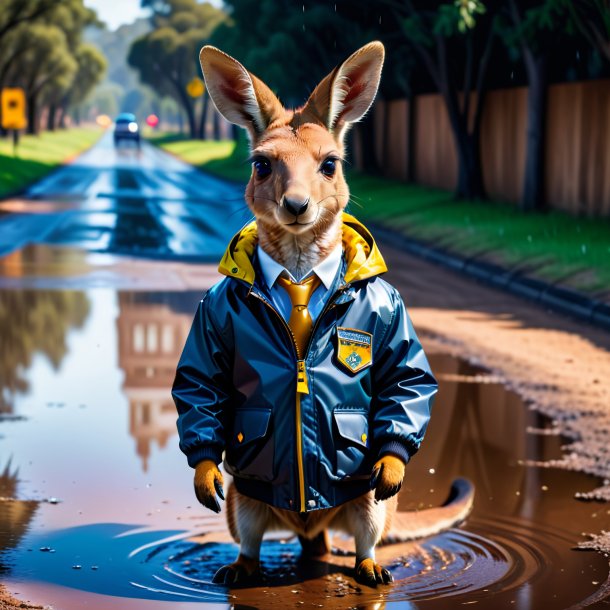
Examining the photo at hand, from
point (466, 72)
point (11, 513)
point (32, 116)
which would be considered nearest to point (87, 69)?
point (32, 116)

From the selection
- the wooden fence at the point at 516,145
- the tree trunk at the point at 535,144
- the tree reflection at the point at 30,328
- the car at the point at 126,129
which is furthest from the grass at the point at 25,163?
the tree reflection at the point at 30,328

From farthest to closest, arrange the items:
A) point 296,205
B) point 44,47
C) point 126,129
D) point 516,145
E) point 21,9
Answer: point 126,129, point 44,47, point 21,9, point 516,145, point 296,205

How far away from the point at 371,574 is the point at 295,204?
1.48m

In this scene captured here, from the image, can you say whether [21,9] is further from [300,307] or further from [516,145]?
[300,307]

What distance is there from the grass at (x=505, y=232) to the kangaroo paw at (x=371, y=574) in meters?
6.05

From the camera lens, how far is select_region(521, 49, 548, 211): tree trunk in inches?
877

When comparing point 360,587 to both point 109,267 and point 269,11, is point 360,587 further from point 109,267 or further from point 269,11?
point 269,11

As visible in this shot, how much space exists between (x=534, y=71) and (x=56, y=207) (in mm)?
12191

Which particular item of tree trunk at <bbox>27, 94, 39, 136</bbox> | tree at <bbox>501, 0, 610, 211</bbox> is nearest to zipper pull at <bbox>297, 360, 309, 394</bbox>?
tree at <bbox>501, 0, 610, 211</bbox>

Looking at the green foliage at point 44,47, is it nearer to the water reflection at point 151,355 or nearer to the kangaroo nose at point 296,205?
the water reflection at point 151,355

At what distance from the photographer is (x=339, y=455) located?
4457 millimetres

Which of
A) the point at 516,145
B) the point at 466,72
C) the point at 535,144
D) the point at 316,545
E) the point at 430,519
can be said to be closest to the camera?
the point at 316,545

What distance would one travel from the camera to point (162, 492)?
6.40 meters

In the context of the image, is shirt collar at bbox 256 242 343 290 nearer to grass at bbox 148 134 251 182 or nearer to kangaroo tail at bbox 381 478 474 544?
kangaroo tail at bbox 381 478 474 544
